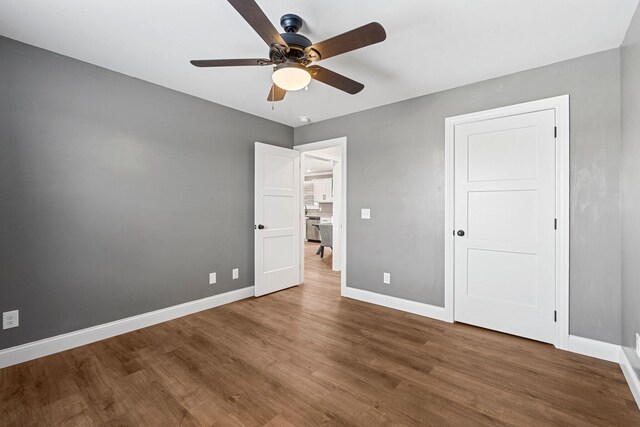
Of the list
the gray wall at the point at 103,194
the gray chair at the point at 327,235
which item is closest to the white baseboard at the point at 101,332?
the gray wall at the point at 103,194

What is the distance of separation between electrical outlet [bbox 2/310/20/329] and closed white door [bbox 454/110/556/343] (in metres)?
3.98

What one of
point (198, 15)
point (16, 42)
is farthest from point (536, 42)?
point (16, 42)

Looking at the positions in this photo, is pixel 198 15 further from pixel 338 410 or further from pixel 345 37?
pixel 338 410

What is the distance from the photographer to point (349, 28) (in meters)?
2.08

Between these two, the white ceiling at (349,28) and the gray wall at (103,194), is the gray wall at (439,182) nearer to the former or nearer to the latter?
the white ceiling at (349,28)

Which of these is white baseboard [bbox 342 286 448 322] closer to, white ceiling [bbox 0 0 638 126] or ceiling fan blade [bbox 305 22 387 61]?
white ceiling [bbox 0 0 638 126]

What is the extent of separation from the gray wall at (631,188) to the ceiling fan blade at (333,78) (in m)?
1.85

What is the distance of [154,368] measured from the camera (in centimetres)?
222

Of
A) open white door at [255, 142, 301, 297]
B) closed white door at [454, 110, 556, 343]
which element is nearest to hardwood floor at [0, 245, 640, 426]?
closed white door at [454, 110, 556, 343]

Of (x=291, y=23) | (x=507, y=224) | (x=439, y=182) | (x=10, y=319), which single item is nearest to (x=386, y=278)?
(x=439, y=182)

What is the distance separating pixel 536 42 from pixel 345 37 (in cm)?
171

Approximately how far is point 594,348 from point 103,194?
179 inches

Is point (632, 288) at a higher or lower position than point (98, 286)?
higher

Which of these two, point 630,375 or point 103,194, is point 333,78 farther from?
point 630,375
